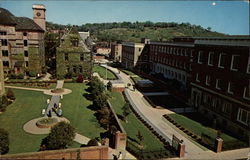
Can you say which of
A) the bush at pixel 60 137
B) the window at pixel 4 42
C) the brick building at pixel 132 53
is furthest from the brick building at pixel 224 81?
the window at pixel 4 42

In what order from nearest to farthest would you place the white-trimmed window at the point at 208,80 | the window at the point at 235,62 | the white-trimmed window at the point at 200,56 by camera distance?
1. the window at the point at 235,62
2. the white-trimmed window at the point at 208,80
3. the white-trimmed window at the point at 200,56

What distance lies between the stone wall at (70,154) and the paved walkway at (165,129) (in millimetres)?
8224

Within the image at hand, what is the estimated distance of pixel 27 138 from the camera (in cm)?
1941

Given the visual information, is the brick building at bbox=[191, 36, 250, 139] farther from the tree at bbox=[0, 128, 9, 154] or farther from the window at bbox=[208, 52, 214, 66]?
the tree at bbox=[0, 128, 9, 154]

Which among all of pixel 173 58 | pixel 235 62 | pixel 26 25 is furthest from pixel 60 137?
pixel 173 58

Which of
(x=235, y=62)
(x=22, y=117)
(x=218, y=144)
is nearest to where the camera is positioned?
(x=218, y=144)

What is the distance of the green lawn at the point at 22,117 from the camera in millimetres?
18125

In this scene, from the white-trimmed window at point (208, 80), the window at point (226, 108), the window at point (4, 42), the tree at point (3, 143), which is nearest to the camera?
the tree at point (3, 143)

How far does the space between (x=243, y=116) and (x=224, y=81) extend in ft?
16.6

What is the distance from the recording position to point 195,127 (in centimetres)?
2544

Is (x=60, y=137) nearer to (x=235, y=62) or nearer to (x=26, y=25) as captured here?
(x=235, y=62)

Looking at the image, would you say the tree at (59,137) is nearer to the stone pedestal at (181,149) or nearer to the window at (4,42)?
the stone pedestal at (181,149)

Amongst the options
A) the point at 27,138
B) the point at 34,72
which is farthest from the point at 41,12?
the point at 27,138

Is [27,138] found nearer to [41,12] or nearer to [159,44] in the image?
[41,12]
